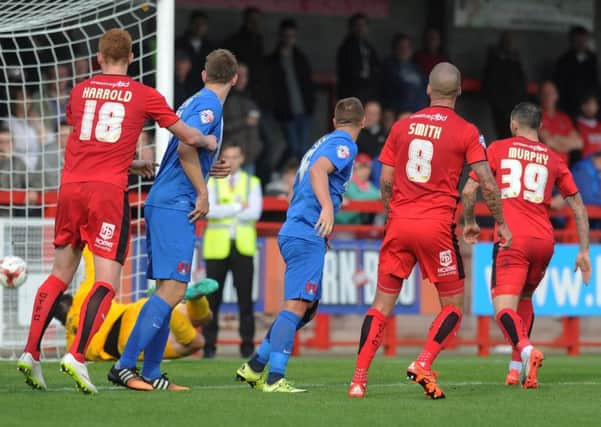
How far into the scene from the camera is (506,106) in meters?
19.0

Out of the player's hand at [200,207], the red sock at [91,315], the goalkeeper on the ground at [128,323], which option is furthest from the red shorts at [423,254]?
the goalkeeper on the ground at [128,323]

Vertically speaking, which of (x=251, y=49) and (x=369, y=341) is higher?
(x=251, y=49)

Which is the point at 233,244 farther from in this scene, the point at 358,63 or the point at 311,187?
the point at 358,63

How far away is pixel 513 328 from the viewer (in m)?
9.47

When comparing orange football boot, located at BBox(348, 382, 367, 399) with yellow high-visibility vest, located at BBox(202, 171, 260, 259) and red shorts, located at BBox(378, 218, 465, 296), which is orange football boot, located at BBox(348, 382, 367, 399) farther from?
yellow high-visibility vest, located at BBox(202, 171, 260, 259)

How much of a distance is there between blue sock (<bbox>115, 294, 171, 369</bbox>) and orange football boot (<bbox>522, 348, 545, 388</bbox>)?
2470 mm

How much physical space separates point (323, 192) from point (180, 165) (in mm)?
937

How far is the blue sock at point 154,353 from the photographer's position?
8695mm

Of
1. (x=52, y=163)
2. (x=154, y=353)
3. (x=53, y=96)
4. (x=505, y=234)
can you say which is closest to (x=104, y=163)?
(x=154, y=353)

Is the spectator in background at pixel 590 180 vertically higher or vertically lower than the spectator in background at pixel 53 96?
lower

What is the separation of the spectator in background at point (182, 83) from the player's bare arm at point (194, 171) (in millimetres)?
7504

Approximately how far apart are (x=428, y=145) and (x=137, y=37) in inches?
180

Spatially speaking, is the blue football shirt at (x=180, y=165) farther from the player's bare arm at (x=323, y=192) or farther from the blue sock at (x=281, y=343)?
the blue sock at (x=281, y=343)

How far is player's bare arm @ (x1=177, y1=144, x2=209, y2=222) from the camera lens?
851 cm
